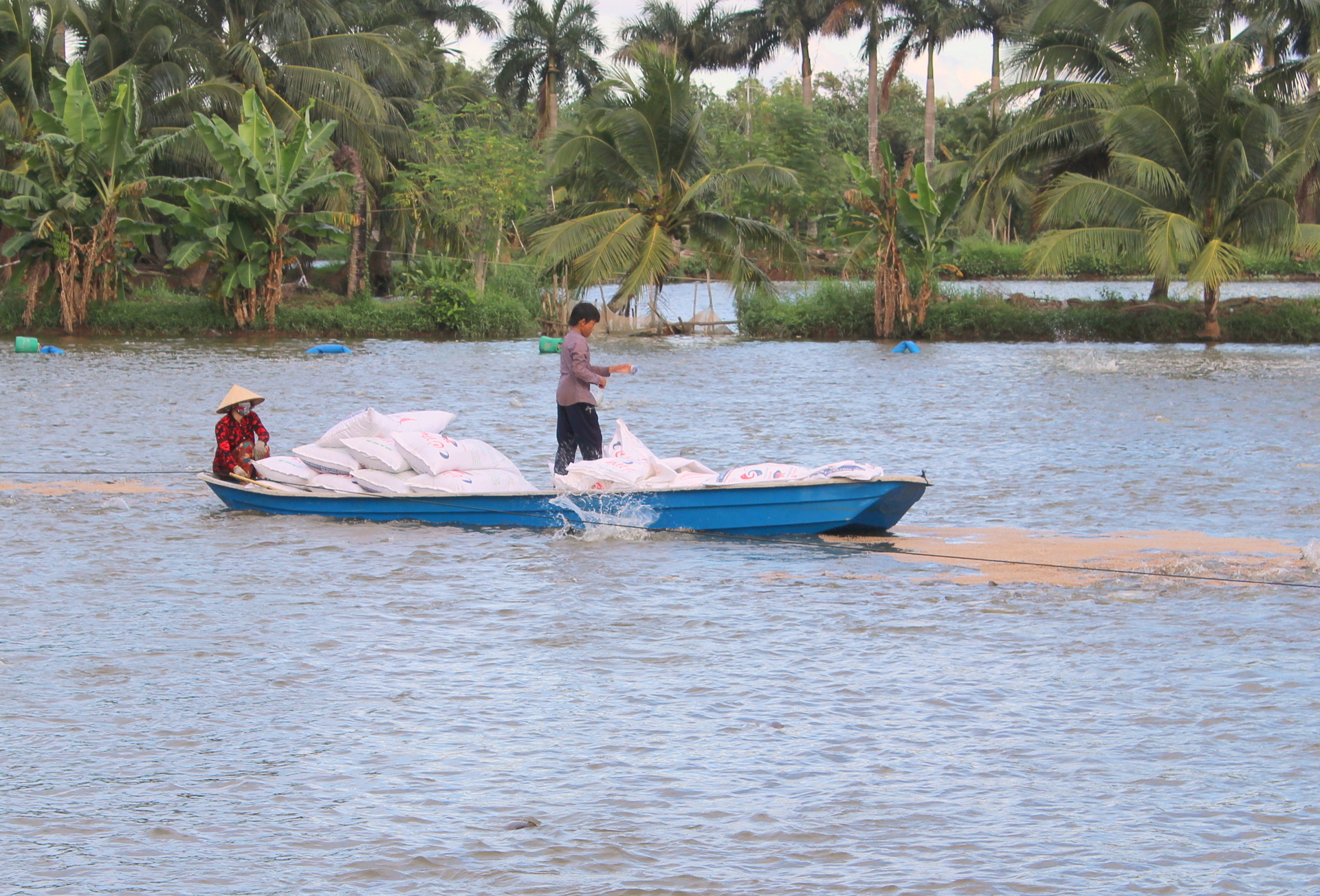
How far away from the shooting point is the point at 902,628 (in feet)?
24.5

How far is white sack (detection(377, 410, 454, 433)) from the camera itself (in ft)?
34.5

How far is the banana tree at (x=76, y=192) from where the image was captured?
1172 inches

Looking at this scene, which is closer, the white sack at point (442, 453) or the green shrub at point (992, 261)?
the white sack at point (442, 453)

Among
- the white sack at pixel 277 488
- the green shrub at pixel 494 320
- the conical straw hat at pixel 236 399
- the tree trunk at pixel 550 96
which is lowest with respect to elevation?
the white sack at pixel 277 488

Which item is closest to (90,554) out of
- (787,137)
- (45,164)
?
(45,164)

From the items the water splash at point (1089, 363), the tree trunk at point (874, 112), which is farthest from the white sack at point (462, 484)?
the tree trunk at point (874, 112)

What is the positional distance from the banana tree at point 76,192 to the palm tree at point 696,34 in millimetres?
36101

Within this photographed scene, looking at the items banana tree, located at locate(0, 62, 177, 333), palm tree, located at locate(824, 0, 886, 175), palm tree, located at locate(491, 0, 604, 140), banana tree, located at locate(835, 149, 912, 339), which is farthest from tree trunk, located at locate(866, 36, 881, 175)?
banana tree, located at locate(0, 62, 177, 333)

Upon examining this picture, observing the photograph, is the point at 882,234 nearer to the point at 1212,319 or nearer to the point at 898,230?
the point at 898,230

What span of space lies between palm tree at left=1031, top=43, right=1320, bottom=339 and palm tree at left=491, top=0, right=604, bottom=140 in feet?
94.6

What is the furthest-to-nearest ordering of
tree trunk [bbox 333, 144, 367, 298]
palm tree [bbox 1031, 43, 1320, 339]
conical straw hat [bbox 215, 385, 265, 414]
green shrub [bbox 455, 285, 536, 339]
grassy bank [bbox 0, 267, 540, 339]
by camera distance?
tree trunk [bbox 333, 144, 367, 298]
green shrub [bbox 455, 285, 536, 339]
grassy bank [bbox 0, 267, 540, 339]
palm tree [bbox 1031, 43, 1320, 339]
conical straw hat [bbox 215, 385, 265, 414]

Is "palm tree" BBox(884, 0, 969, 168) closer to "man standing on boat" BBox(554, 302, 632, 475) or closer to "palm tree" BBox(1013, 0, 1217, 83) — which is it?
"palm tree" BBox(1013, 0, 1217, 83)

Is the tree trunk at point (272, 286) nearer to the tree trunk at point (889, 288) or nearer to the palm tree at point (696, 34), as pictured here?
the tree trunk at point (889, 288)

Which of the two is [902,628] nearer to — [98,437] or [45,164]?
[98,437]
